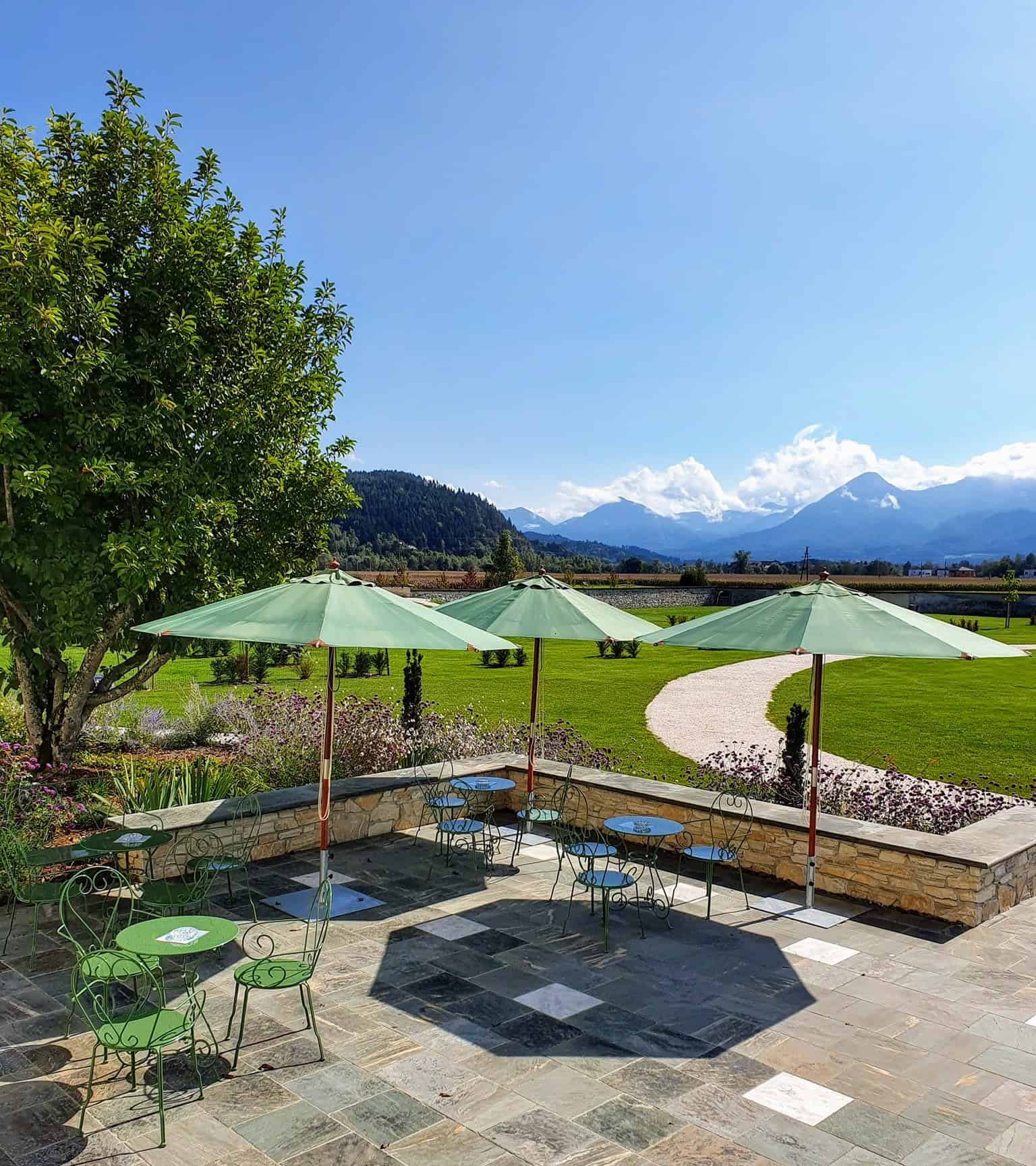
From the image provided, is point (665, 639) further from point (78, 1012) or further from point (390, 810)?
point (78, 1012)

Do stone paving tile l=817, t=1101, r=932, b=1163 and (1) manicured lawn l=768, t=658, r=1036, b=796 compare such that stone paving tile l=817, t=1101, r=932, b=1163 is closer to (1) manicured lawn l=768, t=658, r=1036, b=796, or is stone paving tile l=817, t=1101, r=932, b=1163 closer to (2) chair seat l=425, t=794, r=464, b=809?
(2) chair seat l=425, t=794, r=464, b=809

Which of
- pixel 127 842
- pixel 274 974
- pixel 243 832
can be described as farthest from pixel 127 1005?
pixel 243 832

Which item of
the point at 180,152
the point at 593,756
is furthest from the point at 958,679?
the point at 180,152

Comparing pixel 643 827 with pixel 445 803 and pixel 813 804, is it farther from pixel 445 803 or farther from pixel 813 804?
pixel 445 803

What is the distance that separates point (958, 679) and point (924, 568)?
110m

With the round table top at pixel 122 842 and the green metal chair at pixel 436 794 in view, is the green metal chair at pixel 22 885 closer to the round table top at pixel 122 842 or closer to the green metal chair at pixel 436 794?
the round table top at pixel 122 842

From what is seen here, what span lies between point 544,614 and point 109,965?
4958mm

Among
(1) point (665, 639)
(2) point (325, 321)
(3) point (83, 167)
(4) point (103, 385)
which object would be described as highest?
(3) point (83, 167)

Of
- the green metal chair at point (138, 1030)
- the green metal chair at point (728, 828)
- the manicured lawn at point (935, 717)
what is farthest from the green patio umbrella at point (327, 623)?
the manicured lawn at point (935, 717)

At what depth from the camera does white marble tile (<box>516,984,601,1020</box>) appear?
17.2 feet

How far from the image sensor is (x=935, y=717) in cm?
2027

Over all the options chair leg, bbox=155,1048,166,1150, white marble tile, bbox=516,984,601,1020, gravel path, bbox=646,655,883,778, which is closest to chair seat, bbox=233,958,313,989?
chair leg, bbox=155,1048,166,1150

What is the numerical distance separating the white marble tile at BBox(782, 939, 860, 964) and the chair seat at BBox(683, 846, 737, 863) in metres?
Answer: 0.83

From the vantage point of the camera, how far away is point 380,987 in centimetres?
558
